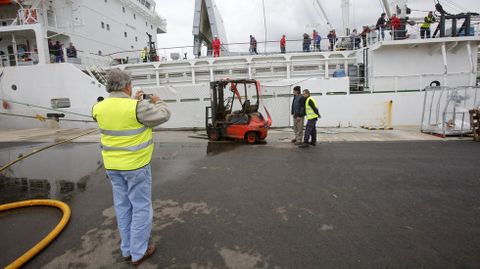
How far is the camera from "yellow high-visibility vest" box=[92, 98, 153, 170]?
2.44 meters

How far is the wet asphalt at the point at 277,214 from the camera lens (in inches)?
109

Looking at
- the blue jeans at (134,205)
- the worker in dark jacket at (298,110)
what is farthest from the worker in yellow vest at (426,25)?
the blue jeans at (134,205)

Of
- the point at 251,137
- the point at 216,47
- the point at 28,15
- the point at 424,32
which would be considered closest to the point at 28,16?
the point at 28,15

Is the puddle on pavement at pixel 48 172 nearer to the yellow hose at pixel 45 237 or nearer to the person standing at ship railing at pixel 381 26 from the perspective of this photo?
the yellow hose at pixel 45 237

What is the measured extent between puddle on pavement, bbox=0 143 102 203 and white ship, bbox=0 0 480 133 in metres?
5.04

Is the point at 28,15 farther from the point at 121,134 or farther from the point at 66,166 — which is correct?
the point at 121,134

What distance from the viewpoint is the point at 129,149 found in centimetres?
252

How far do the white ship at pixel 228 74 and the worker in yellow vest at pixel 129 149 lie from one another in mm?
10551

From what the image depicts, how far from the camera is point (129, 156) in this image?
2.52m

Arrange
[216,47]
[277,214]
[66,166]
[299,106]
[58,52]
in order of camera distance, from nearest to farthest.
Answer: [277,214] < [66,166] < [299,106] < [58,52] < [216,47]

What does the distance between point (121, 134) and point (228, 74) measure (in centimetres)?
1336

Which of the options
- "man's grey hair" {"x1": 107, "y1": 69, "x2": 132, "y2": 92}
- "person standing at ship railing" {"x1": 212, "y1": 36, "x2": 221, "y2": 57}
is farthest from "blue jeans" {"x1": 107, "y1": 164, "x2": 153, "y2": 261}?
"person standing at ship railing" {"x1": 212, "y1": 36, "x2": 221, "y2": 57}

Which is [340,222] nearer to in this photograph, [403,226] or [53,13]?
[403,226]

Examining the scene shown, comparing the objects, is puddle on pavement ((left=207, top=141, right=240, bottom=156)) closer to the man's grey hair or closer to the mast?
the man's grey hair
